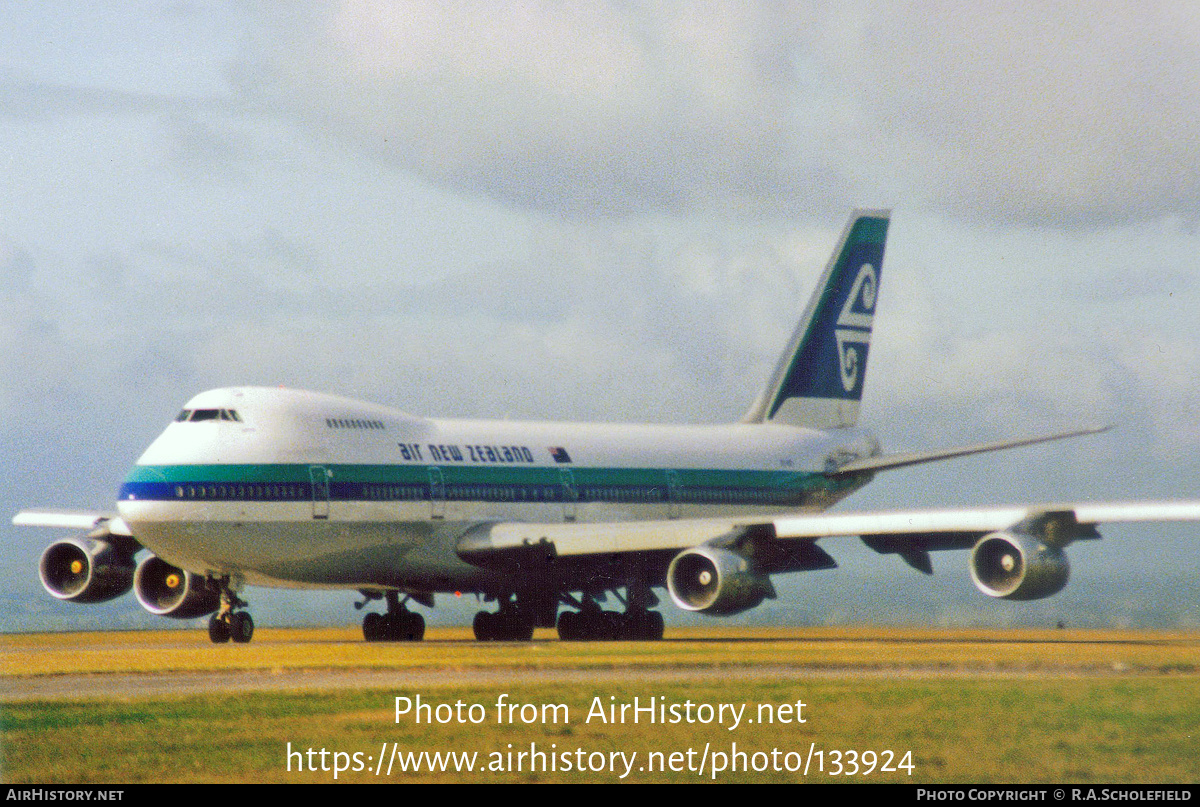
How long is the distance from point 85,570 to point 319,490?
7.50 metres

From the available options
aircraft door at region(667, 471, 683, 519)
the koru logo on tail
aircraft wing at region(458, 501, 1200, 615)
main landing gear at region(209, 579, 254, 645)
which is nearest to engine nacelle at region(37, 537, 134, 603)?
main landing gear at region(209, 579, 254, 645)

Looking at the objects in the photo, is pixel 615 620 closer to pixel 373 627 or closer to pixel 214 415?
pixel 373 627

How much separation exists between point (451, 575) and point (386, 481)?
2.81 metres

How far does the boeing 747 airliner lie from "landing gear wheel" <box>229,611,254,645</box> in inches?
1.2

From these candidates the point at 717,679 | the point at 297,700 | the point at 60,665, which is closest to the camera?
the point at 297,700

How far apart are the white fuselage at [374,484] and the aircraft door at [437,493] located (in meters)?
0.04

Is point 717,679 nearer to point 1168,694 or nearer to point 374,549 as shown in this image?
point 1168,694

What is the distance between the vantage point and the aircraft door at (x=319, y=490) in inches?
1241

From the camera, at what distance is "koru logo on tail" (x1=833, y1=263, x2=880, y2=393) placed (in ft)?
149

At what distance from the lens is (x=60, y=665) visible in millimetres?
26906

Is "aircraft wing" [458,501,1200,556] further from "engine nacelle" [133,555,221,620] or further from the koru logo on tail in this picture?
the koru logo on tail

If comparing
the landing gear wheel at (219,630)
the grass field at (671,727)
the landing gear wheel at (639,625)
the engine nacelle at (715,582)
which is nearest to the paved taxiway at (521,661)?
the grass field at (671,727)

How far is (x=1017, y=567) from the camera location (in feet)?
89.9
